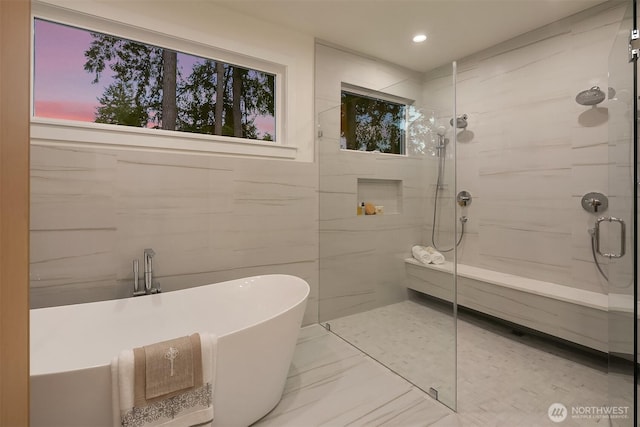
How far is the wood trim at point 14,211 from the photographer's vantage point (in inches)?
17.1

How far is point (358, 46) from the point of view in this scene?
10.2 feet

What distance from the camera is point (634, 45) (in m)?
1.54

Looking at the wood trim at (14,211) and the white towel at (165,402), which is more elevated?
the wood trim at (14,211)

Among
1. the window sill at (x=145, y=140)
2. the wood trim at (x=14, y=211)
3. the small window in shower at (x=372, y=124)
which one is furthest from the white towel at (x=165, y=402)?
the small window in shower at (x=372, y=124)

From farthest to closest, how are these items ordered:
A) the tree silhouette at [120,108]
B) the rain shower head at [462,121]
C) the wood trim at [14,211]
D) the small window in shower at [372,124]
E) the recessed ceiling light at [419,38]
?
1. the rain shower head at [462,121]
2. the recessed ceiling light at [419,38]
3. the small window in shower at [372,124]
4. the tree silhouette at [120,108]
5. the wood trim at [14,211]

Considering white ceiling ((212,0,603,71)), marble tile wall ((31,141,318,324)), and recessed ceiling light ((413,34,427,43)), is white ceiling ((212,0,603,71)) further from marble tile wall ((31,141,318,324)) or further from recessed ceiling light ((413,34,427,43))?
marble tile wall ((31,141,318,324))

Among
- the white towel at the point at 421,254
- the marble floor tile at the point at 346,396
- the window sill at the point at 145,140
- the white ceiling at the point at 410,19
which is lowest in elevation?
the marble floor tile at the point at 346,396

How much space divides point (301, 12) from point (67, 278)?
264 centimetres

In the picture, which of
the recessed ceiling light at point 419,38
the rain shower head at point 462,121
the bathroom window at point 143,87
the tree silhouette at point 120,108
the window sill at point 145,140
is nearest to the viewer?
the window sill at point 145,140

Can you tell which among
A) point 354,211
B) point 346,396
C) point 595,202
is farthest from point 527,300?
point 346,396

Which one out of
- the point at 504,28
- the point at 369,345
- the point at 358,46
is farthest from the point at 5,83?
the point at 504,28

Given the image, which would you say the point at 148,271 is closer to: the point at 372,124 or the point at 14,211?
the point at 14,211

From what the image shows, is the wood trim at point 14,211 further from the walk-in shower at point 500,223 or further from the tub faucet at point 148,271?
the walk-in shower at point 500,223

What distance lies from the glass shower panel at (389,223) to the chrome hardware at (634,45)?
2.80 feet
